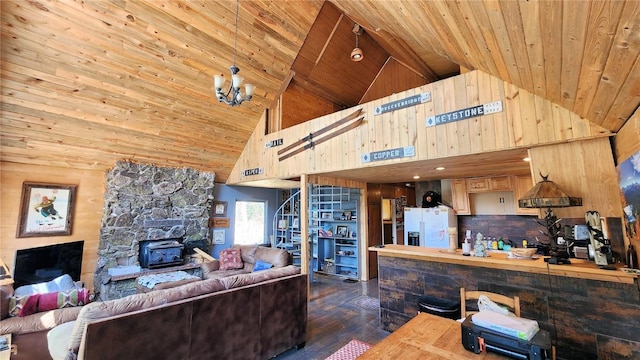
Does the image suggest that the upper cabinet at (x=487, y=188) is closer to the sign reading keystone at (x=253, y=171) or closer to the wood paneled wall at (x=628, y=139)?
the wood paneled wall at (x=628, y=139)

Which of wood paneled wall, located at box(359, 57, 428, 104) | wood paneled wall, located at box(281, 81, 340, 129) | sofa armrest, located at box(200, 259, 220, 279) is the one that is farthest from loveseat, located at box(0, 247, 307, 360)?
wood paneled wall, located at box(359, 57, 428, 104)

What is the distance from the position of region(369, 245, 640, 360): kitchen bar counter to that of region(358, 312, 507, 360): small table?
1359 millimetres

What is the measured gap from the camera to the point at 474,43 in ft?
7.26

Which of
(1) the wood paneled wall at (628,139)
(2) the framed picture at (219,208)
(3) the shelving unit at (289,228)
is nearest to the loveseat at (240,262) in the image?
(3) the shelving unit at (289,228)

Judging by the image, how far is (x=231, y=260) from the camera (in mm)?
5859

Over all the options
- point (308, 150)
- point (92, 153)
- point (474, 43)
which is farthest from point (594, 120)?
point (92, 153)

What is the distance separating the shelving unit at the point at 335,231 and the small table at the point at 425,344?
187 inches

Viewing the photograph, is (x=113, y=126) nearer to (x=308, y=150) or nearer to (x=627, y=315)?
(x=308, y=150)

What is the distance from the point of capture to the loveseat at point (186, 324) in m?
2.02

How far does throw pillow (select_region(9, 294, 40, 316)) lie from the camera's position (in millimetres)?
2500

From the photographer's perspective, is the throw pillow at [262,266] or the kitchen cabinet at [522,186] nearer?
the kitchen cabinet at [522,186]

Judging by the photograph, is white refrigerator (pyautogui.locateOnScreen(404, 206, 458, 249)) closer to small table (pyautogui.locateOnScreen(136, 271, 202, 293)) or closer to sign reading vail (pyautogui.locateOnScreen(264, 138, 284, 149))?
sign reading vail (pyautogui.locateOnScreen(264, 138, 284, 149))

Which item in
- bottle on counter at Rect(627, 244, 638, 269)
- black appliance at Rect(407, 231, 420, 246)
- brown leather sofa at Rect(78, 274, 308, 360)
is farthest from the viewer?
black appliance at Rect(407, 231, 420, 246)

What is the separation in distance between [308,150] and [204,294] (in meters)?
2.99
